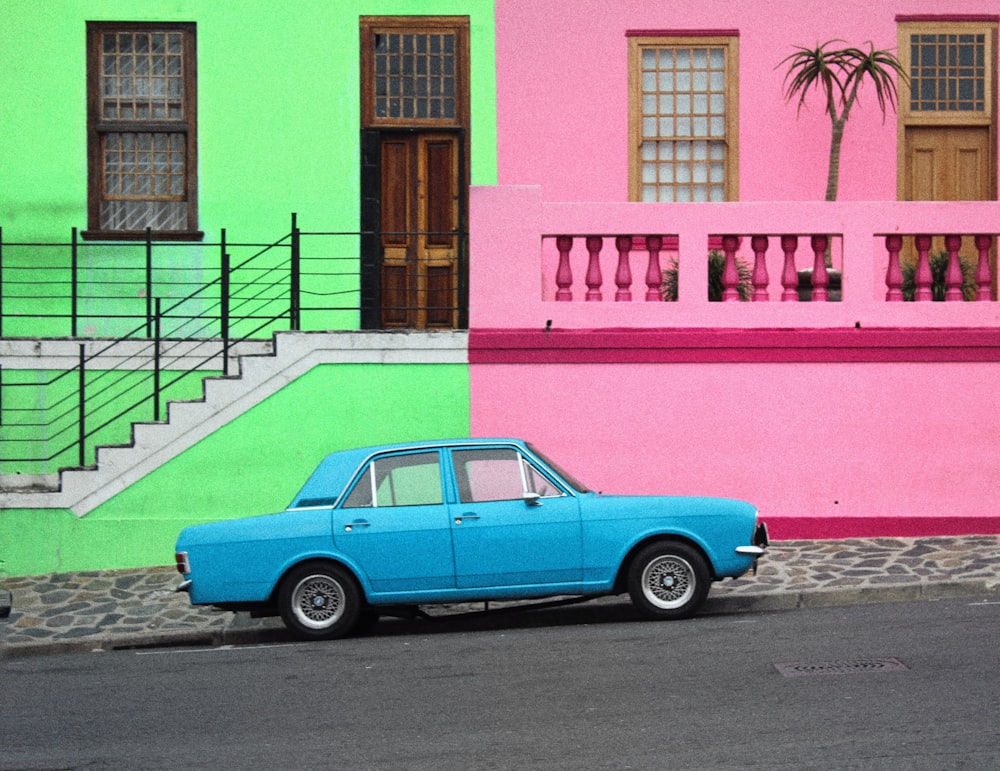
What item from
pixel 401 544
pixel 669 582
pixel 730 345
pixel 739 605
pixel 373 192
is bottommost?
pixel 739 605

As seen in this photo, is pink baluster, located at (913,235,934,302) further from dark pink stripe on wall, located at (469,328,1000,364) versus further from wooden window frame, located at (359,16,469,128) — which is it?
wooden window frame, located at (359,16,469,128)

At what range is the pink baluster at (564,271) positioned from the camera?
14.1 metres

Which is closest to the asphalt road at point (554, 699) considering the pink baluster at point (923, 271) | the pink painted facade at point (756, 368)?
the pink painted facade at point (756, 368)

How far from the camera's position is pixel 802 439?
46.0ft

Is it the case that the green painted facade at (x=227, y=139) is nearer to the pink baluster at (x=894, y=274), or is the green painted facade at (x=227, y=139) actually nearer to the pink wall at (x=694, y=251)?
the pink wall at (x=694, y=251)

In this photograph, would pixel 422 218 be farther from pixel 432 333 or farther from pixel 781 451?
pixel 781 451

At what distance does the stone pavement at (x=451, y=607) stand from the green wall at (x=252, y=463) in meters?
0.28

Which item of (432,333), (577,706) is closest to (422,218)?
(432,333)

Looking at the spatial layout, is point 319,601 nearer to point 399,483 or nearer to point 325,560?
point 325,560

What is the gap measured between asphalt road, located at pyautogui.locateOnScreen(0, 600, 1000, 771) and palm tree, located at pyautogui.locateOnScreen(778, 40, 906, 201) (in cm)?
681

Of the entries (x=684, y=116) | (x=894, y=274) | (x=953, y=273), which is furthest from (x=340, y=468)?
(x=684, y=116)

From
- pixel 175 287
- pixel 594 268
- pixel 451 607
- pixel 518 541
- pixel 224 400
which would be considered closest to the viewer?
pixel 518 541

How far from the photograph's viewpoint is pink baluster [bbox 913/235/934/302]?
14148 millimetres

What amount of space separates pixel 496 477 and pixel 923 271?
5.42m
